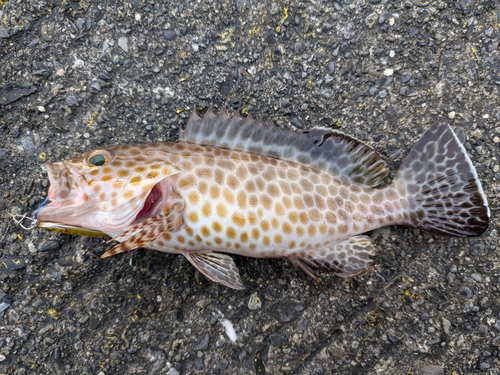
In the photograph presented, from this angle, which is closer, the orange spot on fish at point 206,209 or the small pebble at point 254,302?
the orange spot on fish at point 206,209

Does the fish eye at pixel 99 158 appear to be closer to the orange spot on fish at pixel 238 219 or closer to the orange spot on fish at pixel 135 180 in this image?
the orange spot on fish at pixel 135 180

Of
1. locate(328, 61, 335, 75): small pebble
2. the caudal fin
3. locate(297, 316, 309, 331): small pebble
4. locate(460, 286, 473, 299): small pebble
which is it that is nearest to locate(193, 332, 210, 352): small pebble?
locate(297, 316, 309, 331): small pebble

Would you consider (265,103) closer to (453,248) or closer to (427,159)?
(427,159)

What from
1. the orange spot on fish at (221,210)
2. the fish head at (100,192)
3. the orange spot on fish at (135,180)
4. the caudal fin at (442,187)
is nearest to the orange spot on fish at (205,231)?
the orange spot on fish at (221,210)

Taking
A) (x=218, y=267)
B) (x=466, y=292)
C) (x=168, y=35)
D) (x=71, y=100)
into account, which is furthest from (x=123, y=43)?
(x=466, y=292)

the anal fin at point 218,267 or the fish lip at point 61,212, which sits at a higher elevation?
the fish lip at point 61,212

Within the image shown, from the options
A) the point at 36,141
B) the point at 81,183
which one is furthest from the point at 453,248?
the point at 36,141
